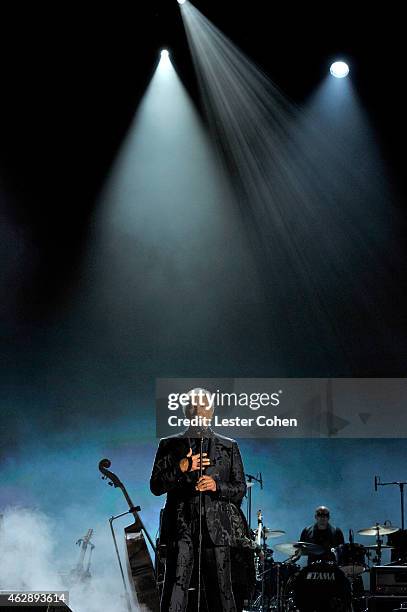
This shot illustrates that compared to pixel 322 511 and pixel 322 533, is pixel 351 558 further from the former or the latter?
pixel 322 511

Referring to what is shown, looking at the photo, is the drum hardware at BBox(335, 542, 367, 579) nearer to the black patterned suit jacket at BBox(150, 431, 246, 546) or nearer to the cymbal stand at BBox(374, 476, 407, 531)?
the cymbal stand at BBox(374, 476, 407, 531)

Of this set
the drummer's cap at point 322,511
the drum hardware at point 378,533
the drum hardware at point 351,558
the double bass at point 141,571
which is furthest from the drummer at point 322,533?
the double bass at point 141,571

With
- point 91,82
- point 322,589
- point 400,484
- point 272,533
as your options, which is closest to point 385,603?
point 322,589

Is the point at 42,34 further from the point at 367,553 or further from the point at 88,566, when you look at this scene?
the point at 367,553

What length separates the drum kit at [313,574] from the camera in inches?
255

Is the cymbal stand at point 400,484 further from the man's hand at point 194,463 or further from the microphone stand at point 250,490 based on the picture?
the man's hand at point 194,463

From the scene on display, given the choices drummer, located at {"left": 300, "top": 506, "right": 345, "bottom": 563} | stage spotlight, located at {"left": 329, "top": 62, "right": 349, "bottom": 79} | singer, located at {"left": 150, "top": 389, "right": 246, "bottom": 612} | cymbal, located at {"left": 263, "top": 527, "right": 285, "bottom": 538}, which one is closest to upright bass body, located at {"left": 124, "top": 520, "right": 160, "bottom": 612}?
cymbal, located at {"left": 263, "top": 527, "right": 285, "bottom": 538}

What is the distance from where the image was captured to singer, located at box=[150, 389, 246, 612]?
169 inches

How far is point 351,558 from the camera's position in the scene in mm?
6988

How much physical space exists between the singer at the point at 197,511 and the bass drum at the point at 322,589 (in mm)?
2268

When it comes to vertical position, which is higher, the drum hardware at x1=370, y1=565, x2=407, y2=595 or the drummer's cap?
the drummer's cap

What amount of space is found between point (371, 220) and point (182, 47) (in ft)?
8.37

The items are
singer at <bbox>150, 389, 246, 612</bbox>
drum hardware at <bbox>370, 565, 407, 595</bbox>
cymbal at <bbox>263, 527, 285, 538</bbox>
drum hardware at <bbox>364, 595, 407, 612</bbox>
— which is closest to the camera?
singer at <bbox>150, 389, 246, 612</bbox>

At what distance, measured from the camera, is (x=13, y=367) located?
786cm
